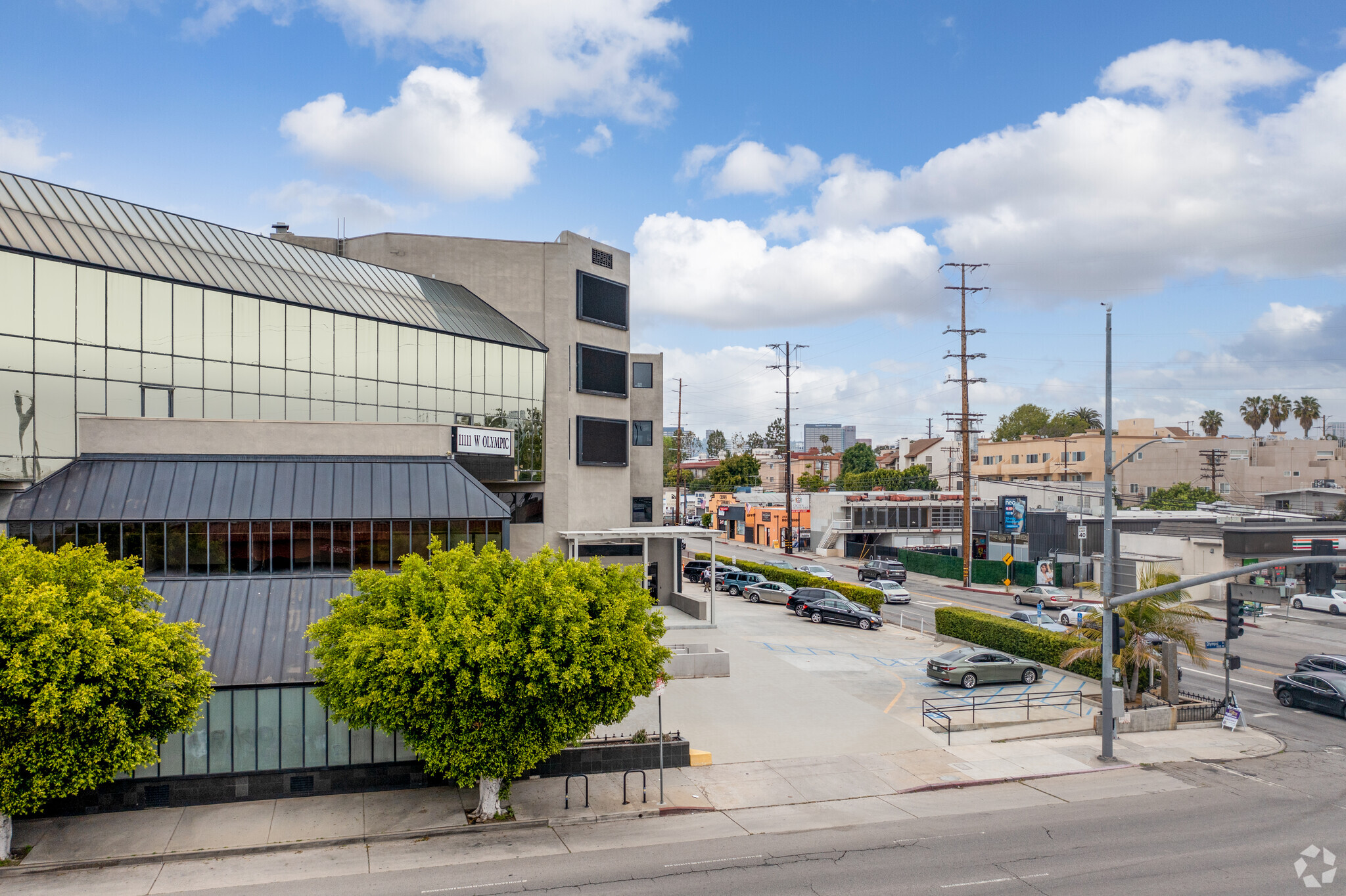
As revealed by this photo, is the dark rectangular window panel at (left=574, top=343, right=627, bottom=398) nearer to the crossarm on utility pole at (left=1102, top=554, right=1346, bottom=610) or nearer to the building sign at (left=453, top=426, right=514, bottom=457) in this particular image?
the building sign at (left=453, top=426, right=514, bottom=457)

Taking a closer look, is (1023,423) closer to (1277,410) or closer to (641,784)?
(1277,410)

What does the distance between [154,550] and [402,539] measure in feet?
21.3

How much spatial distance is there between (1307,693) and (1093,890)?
20.6 meters

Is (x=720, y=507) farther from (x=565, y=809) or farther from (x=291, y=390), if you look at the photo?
(x=565, y=809)

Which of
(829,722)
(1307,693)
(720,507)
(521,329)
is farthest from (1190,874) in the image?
(720,507)

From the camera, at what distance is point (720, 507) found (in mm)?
108062

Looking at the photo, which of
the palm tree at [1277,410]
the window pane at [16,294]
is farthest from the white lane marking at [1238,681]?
the palm tree at [1277,410]

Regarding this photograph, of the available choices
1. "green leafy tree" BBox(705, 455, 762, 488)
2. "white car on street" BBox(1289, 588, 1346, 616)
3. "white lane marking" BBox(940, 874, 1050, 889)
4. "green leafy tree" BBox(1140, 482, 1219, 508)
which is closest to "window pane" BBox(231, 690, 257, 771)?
"white lane marking" BBox(940, 874, 1050, 889)

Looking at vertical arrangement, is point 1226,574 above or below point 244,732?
above

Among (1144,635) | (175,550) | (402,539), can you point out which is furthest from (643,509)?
(175,550)

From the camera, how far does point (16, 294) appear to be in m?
22.9

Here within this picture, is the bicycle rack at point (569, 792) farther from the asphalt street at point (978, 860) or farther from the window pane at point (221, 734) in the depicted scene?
the window pane at point (221, 734)

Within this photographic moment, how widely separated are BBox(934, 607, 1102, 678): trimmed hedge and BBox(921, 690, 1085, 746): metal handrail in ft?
5.50

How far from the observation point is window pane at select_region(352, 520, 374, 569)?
25.1 meters
